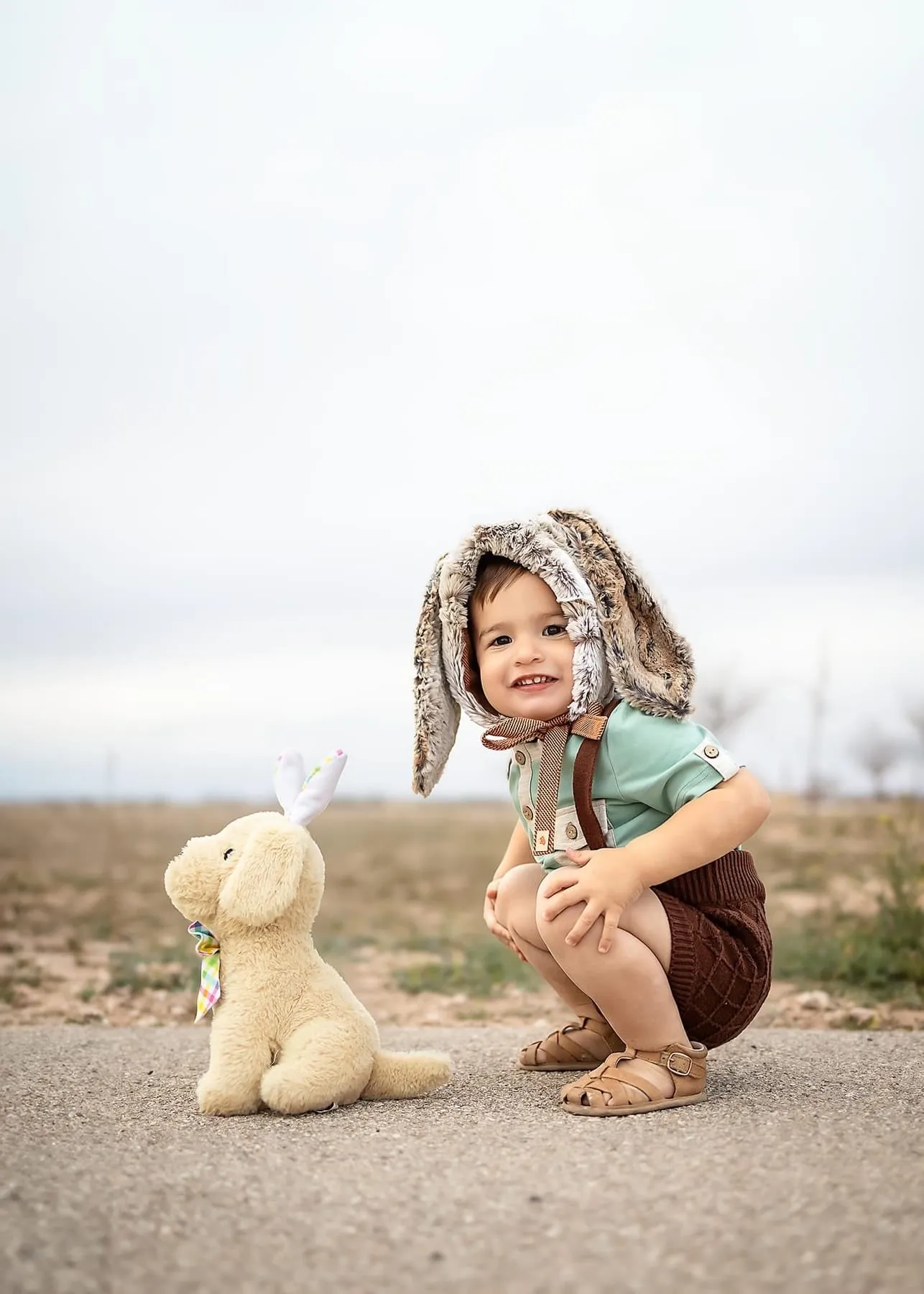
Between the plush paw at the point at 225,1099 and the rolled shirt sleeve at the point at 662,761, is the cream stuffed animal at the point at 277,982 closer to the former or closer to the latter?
the plush paw at the point at 225,1099

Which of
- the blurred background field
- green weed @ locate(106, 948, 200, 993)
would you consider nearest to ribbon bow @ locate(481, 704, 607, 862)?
the blurred background field

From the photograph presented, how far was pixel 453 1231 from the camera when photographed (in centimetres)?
211

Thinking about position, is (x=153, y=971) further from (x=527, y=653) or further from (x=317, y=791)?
(x=527, y=653)

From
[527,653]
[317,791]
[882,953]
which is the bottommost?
[882,953]

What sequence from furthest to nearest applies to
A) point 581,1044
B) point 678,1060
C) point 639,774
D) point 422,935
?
point 422,935 → point 581,1044 → point 639,774 → point 678,1060

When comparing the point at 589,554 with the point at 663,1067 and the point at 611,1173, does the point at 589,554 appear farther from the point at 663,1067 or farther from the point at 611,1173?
the point at 611,1173

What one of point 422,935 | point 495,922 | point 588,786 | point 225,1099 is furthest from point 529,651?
point 422,935

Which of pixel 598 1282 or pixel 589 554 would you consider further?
pixel 589 554

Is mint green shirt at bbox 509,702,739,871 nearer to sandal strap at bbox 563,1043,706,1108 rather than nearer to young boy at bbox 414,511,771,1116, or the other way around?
young boy at bbox 414,511,771,1116

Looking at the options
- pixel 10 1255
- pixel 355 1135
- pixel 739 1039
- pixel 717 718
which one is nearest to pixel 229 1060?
pixel 355 1135

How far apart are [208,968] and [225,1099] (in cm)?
37

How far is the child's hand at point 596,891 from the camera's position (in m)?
2.99

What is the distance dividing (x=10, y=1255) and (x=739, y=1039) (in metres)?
3.00

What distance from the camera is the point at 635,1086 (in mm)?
3016
